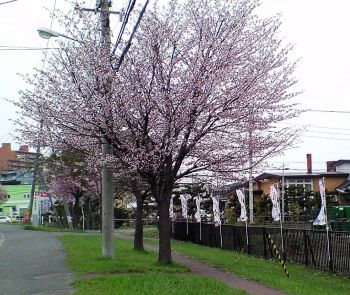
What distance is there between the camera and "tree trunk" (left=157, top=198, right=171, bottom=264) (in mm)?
15234

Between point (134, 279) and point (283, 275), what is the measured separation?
16.1 ft

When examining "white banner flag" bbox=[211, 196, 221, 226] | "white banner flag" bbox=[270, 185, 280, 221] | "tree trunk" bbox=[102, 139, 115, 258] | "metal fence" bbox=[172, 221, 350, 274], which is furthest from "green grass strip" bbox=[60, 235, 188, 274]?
"white banner flag" bbox=[211, 196, 221, 226]

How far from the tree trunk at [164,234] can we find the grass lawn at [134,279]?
29 cm

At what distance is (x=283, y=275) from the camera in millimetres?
14555

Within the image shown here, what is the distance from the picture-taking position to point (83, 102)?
14.4 m

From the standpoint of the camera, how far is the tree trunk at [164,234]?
1523cm

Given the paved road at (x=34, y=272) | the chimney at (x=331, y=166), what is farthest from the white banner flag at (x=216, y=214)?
the chimney at (x=331, y=166)

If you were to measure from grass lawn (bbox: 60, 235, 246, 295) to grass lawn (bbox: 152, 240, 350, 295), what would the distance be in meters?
1.78

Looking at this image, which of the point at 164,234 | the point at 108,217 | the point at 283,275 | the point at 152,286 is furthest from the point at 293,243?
the point at 152,286

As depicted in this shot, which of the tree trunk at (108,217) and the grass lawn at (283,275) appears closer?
the grass lawn at (283,275)

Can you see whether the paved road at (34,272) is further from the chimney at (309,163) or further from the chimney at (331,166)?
the chimney at (331,166)

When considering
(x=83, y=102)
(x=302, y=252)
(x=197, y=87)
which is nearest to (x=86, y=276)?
(x=83, y=102)

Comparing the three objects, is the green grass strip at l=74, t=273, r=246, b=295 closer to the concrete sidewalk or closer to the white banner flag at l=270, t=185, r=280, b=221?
the concrete sidewalk

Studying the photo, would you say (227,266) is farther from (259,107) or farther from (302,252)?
(259,107)
